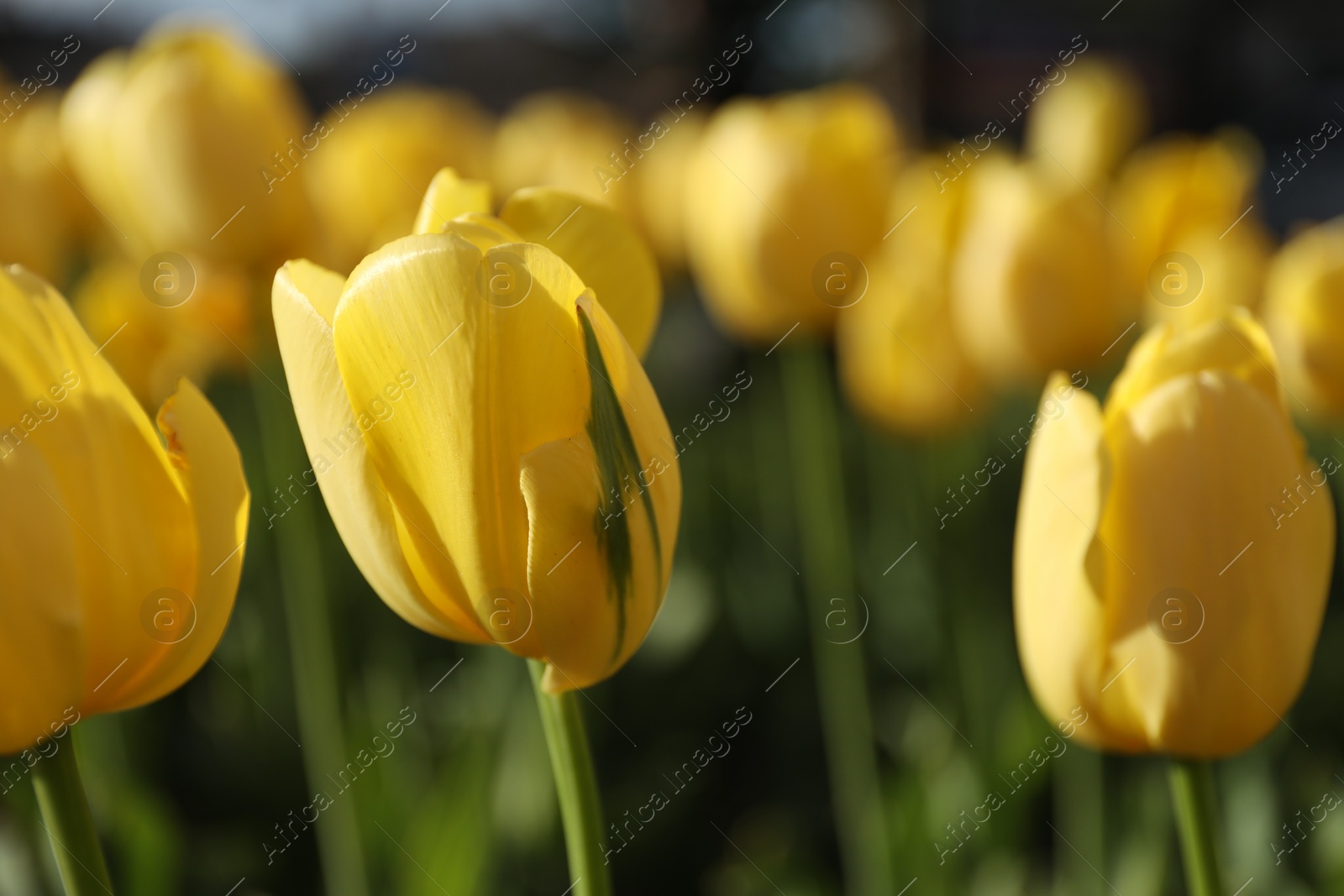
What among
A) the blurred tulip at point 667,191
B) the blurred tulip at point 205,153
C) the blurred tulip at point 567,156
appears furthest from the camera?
the blurred tulip at point 667,191

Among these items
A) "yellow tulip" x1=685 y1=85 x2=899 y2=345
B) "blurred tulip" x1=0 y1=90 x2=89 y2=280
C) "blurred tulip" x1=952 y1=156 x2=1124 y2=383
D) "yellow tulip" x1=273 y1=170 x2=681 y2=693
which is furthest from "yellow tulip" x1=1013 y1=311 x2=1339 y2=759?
"blurred tulip" x1=0 y1=90 x2=89 y2=280

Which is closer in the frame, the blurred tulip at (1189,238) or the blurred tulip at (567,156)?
the blurred tulip at (1189,238)

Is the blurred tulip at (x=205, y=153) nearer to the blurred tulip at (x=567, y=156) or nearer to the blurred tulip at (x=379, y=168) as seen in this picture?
the blurred tulip at (x=379, y=168)

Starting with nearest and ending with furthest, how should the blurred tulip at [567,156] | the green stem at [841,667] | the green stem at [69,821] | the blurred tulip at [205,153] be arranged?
the green stem at [69,821] < the blurred tulip at [205,153] < the green stem at [841,667] < the blurred tulip at [567,156]

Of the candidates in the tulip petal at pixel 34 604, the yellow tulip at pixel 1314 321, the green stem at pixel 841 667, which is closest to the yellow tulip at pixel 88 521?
the tulip petal at pixel 34 604

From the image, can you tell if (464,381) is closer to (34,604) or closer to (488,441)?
(488,441)

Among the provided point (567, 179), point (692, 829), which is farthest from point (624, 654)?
point (567, 179)

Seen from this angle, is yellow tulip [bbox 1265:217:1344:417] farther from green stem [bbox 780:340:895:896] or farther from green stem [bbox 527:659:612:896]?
green stem [bbox 527:659:612:896]
